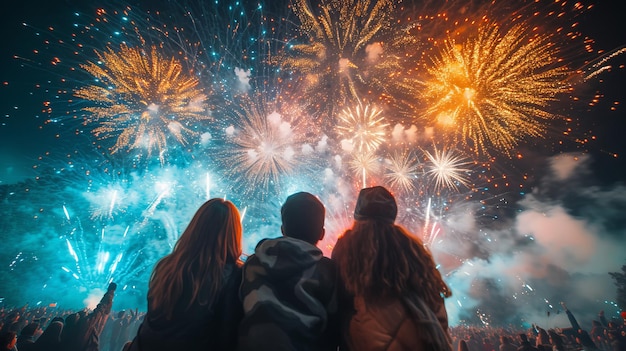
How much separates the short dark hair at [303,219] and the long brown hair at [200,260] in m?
0.58

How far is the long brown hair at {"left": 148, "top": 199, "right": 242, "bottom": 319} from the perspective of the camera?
1.83 meters

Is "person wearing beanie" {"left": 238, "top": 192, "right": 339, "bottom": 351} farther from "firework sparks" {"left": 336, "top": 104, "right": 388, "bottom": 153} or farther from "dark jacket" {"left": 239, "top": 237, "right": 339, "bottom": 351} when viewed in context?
"firework sparks" {"left": 336, "top": 104, "right": 388, "bottom": 153}

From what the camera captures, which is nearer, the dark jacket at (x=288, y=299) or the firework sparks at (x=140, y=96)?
the dark jacket at (x=288, y=299)

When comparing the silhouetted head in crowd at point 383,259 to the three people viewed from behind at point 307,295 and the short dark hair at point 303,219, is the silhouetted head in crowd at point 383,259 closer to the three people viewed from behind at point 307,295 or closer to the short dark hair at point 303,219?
the three people viewed from behind at point 307,295

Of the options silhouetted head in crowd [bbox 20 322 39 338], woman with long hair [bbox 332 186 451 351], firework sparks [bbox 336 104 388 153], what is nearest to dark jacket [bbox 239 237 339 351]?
woman with long hair [bbox 332 186 451 351]

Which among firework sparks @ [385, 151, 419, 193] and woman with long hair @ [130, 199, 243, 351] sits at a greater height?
firework sparks @ [385, 151, 419, 193]

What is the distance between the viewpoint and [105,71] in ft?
34.3

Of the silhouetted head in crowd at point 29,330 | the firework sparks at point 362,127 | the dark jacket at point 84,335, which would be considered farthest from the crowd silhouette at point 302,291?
the firework sparks at point 362,127

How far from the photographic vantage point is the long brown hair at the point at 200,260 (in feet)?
6.01

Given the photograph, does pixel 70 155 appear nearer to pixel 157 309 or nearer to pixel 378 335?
pixel 157 309

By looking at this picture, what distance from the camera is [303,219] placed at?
220cm

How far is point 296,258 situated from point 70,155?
23.3m

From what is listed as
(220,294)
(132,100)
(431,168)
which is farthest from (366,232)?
(132,100)

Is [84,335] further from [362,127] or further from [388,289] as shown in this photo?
[362,127]
